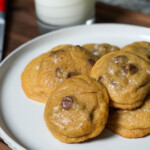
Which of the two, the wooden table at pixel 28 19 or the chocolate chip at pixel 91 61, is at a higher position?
the chocolate chip at pixel 91 61

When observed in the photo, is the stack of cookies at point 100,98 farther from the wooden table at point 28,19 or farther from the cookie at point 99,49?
the wooden table at point 28,19

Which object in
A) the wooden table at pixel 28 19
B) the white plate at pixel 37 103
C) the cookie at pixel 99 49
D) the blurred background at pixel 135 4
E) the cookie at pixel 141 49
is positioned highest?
Answer: the cookie at pixel 141 49

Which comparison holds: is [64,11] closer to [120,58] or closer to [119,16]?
[119,16]

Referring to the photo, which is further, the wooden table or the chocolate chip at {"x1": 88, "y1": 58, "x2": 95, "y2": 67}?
the wooden table

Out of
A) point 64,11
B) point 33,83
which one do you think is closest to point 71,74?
point 33,83

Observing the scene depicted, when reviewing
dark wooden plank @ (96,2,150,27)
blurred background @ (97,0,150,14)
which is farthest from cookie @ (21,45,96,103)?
blurred background @ (97,0,150,14)

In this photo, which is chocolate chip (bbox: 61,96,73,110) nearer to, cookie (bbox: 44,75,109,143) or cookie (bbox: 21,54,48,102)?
cookie (bbox: 44,75,109,143)

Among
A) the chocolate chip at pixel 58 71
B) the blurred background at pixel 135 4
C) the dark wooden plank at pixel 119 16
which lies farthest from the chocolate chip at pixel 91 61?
the blurred background at pixel 135 4
